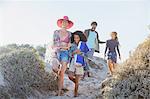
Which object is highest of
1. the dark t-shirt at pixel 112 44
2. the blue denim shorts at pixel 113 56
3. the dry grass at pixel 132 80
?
the dark t-shirt at pixel 112 44

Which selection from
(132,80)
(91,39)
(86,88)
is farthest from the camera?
(91,39)

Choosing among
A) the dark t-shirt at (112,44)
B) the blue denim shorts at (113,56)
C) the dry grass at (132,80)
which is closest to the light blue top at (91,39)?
the dark t-shirt at (112,44)

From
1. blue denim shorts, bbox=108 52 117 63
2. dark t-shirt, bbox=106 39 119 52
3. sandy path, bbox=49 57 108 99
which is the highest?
dark t-shirt, bbox=106 39 119 52

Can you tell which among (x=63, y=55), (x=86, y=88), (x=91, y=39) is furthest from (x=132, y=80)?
(x=91, y=39)

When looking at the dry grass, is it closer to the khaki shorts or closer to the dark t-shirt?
the khaki shorts

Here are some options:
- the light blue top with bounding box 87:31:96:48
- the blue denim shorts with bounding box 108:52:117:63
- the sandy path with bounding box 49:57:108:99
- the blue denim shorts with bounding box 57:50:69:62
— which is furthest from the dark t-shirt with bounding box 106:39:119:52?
the blue denim shorts with bounding box 57:50:69:62

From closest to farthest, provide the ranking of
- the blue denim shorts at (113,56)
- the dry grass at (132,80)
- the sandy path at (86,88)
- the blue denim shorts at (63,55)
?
the dry grass at (132,80)
the blue denim shorts at (63,55)
the sandy path at (86,88)
the blue denim shorts at (113,56)

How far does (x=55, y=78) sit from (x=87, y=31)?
5.43 ft

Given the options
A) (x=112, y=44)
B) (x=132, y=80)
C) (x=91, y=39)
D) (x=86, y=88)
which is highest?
(x=91, y=39)

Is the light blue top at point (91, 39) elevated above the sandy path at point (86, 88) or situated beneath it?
elevated above

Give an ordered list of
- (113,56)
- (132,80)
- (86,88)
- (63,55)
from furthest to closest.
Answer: (113,56) < (86,88) < (63,55) < (132,80)

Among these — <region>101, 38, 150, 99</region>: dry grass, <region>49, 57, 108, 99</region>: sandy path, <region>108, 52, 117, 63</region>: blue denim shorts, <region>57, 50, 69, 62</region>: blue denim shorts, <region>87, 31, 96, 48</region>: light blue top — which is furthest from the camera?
<region>108, 52, 117, 63</region>: blue denim shorts

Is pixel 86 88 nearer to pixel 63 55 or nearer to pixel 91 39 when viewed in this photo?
pixel 91 39

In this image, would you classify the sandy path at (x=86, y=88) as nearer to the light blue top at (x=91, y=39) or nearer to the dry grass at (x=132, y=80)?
the light blue top at (x=91, y=39)
